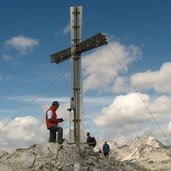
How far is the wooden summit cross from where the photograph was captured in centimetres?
3222

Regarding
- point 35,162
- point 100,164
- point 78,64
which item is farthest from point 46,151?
point 78,64

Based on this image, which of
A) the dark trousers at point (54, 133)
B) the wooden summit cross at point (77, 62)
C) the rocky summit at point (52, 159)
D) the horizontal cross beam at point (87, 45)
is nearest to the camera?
the rocky summit at point (52, 159)

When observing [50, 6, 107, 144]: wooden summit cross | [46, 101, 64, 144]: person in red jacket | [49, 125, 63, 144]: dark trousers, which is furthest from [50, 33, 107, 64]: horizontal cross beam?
[49, 125, 63, 144]: dark trousers

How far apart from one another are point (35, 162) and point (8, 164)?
190 centimetres

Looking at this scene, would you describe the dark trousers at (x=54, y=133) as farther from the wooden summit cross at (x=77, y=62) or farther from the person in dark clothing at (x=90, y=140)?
the person in dark clothing at (x=90, y=140)

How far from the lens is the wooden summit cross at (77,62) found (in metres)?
32.2

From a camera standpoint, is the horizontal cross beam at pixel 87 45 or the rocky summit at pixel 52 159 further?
the horizontal cross beam at pixel 87 45

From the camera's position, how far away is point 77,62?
3328 cm

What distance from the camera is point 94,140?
3338 centimetres

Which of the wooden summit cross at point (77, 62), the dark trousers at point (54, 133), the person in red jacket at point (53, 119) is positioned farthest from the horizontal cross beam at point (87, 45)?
the dark trousers at point (54, 133)

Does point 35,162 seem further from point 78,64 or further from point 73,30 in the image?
Answer: point 73,30

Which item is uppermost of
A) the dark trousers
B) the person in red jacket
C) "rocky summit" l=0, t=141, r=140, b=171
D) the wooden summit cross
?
the wooden summit cross

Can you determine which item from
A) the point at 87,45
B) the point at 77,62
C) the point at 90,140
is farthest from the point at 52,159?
the point at 87,45

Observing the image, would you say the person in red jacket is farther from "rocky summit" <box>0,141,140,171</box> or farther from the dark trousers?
"rocky summit" <box>0,141,140,171</box>
